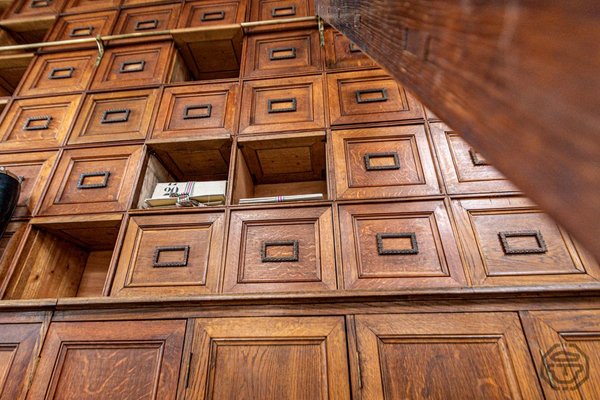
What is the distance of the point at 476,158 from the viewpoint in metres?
1.15

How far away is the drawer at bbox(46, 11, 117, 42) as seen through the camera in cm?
191

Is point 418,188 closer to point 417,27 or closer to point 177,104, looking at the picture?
point 417,27

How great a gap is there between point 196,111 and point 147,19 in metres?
0.98

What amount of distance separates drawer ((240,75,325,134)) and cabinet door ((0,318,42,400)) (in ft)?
3.39

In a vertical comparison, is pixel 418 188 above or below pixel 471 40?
above

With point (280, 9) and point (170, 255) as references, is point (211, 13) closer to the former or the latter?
point (280, 9)

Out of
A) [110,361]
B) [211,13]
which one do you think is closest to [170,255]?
[110,361]

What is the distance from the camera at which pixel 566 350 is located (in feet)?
2.64

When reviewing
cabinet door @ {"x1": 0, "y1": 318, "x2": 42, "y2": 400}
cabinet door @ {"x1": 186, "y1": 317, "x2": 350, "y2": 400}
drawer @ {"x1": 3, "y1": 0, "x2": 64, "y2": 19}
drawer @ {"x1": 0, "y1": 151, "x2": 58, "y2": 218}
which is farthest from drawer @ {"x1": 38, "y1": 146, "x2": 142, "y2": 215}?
drawer @ {"x1": 3, "y1": 0, "x2": 64, "y2": 19}

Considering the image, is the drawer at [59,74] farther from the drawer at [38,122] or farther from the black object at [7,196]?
the black object at [7,196]

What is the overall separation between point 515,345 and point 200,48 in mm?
2064

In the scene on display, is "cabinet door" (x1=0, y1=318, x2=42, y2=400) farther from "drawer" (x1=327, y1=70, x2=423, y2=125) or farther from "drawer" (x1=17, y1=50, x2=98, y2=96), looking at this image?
"drawer" (x1=327, y1=70, x2=423, y2=125)

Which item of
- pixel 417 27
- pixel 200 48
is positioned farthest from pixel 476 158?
pixel 200 48

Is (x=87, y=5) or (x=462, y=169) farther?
(x=87, y=5)
